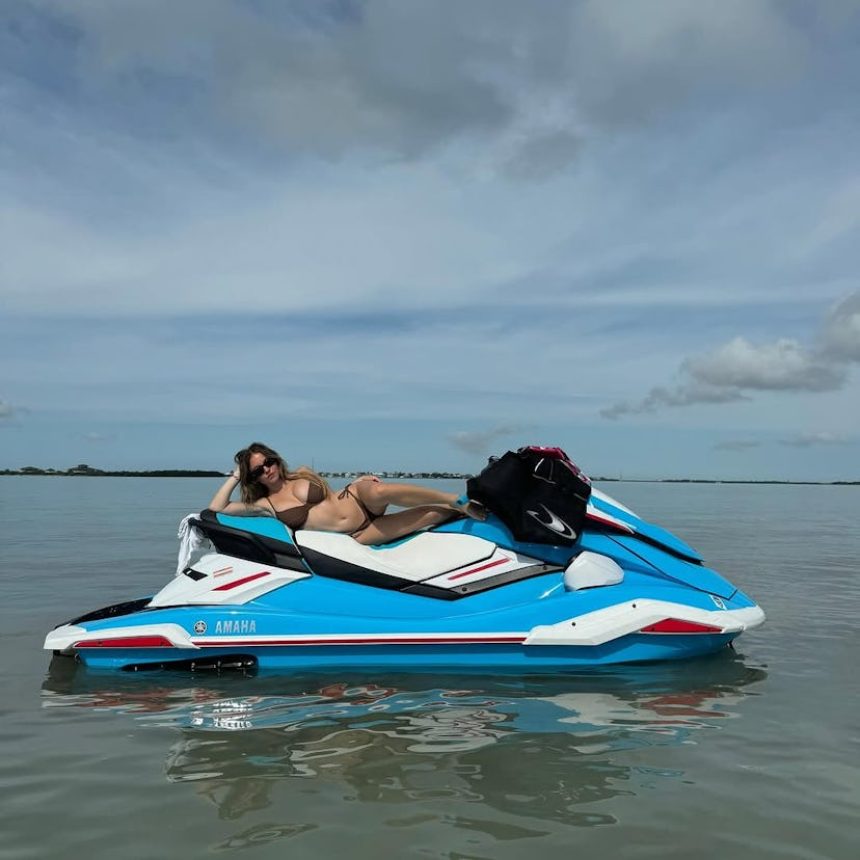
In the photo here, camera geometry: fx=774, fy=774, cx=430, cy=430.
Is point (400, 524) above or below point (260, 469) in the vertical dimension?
below

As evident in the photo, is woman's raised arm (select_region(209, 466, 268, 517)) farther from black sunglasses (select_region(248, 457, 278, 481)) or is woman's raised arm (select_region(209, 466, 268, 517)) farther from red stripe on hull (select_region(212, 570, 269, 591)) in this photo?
red stripe on hull (select_region(212, 570, 269, 591))

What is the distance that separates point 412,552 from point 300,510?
0.91 meters

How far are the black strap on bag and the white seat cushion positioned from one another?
29 centimetres

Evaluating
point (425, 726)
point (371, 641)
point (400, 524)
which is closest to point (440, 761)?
point (425, 726)

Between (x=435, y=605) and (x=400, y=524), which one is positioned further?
(x=400, y=524)

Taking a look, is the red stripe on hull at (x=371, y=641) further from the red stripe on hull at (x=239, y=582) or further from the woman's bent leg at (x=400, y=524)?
the woman's bent leg at (x=400, y=524)

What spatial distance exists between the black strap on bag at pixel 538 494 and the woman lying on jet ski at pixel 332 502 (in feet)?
1.19

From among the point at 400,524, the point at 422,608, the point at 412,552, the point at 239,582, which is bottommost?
the point at 422,608

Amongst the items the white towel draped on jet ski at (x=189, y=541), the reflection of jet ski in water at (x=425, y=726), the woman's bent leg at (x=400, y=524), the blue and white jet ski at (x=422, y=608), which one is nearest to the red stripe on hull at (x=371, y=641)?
the blue and white jet ski at (x=422, y=608)

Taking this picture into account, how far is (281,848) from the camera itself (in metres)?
2.61

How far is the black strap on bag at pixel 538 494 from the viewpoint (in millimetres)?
5020

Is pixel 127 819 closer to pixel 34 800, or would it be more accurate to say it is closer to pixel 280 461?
pixel 34 800

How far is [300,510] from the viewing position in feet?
18.1

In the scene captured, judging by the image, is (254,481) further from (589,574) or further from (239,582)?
(589,574)
